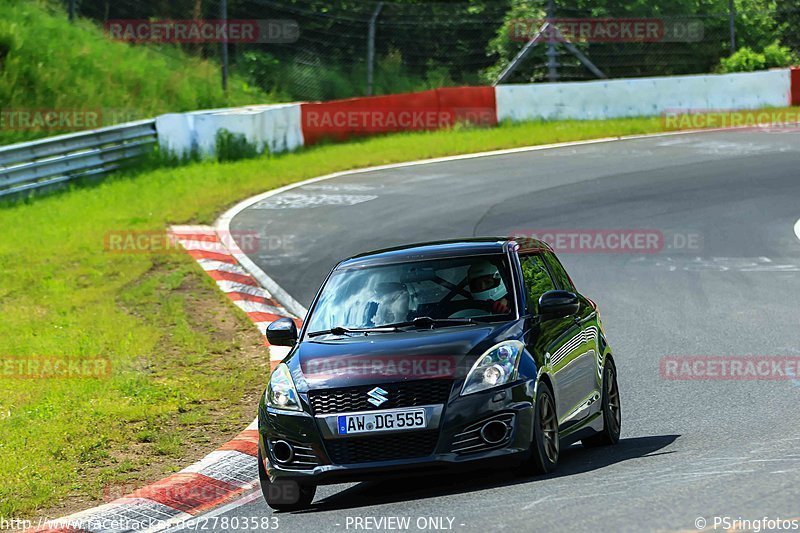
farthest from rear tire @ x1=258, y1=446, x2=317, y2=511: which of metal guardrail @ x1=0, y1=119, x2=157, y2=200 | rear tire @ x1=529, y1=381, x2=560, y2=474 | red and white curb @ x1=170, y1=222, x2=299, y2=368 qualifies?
metal guardrail @ x1=0, y1=119, x2=157, y2=200

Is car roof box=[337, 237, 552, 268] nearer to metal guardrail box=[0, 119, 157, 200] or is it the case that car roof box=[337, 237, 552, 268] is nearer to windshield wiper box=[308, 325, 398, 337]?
windshield wiper box=[308, 325, 398, 337]

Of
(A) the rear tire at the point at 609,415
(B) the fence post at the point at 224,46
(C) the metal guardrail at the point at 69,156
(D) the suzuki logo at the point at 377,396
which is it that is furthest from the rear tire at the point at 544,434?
(B) the fence post at the point at 224,46

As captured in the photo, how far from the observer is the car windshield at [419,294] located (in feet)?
27.8

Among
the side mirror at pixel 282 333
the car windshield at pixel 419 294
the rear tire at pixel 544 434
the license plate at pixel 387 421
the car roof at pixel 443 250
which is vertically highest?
the car roof at pixel 443 250

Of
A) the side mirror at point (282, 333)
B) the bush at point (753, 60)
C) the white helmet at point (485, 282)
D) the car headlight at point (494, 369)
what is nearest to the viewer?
the car headlight at point (494, 369)

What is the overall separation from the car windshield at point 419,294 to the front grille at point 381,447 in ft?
3.42

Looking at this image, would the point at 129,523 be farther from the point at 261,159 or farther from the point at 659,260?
the point at 261,159

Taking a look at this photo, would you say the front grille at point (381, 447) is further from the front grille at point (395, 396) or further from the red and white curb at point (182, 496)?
the red and white curb at point (182, 496)

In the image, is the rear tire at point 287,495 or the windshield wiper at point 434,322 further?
the windshield wiper at point 434,322

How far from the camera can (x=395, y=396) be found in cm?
754

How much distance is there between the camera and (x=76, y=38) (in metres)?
33.2

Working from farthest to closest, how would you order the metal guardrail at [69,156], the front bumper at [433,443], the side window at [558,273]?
1. the metal guardrail at [69,156]
2. the side window at [558,273]
3. the front bumper at [433,443]

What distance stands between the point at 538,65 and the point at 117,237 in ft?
58.6

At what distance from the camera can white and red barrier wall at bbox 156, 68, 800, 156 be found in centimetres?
3102
